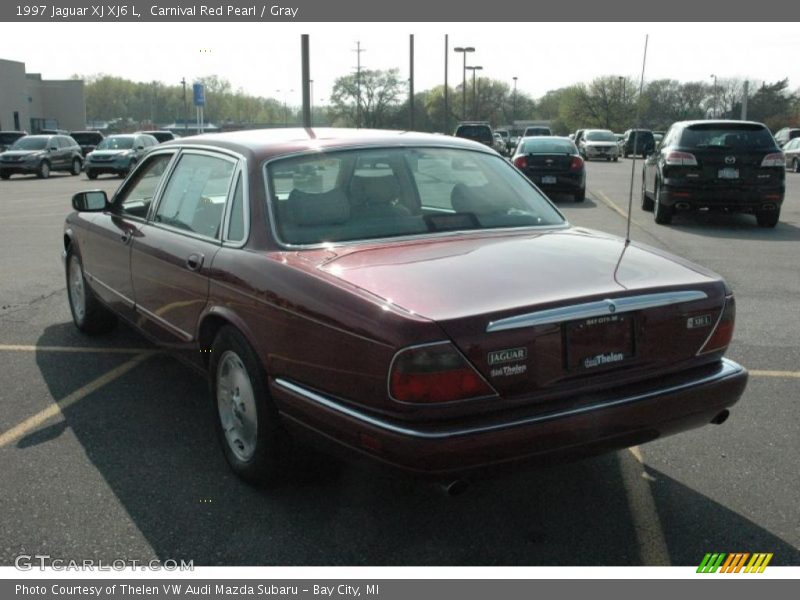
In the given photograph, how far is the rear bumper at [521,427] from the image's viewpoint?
2893 millimetres

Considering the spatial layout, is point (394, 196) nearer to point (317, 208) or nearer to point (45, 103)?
point (317, 208)

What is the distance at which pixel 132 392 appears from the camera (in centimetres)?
523

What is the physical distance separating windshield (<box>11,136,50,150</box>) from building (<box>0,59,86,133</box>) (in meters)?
45.6

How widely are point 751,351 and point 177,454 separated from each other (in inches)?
161

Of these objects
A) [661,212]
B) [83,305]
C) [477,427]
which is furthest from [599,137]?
[477,427]

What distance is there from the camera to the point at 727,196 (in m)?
13.2

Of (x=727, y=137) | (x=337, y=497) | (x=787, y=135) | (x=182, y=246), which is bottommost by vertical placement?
(x=337, y=497)

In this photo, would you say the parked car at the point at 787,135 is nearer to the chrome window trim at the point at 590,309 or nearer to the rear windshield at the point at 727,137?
the rear windshield at the point at 727,137

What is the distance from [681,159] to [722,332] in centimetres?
1048

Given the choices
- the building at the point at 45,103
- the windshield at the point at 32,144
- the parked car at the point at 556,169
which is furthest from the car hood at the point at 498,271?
the building at the point at 45,103

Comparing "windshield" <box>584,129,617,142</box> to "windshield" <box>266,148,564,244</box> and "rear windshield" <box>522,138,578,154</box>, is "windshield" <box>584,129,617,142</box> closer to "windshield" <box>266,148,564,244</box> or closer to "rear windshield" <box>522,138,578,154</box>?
"rear windshield" <box>522,138,578,154</box>

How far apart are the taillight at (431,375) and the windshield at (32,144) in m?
33.1

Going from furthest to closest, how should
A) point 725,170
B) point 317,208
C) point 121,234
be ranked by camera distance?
point 725,170 < point 121,234 < point 317,208

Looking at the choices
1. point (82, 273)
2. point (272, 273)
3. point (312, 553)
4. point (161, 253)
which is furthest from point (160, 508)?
point (82, 273)
